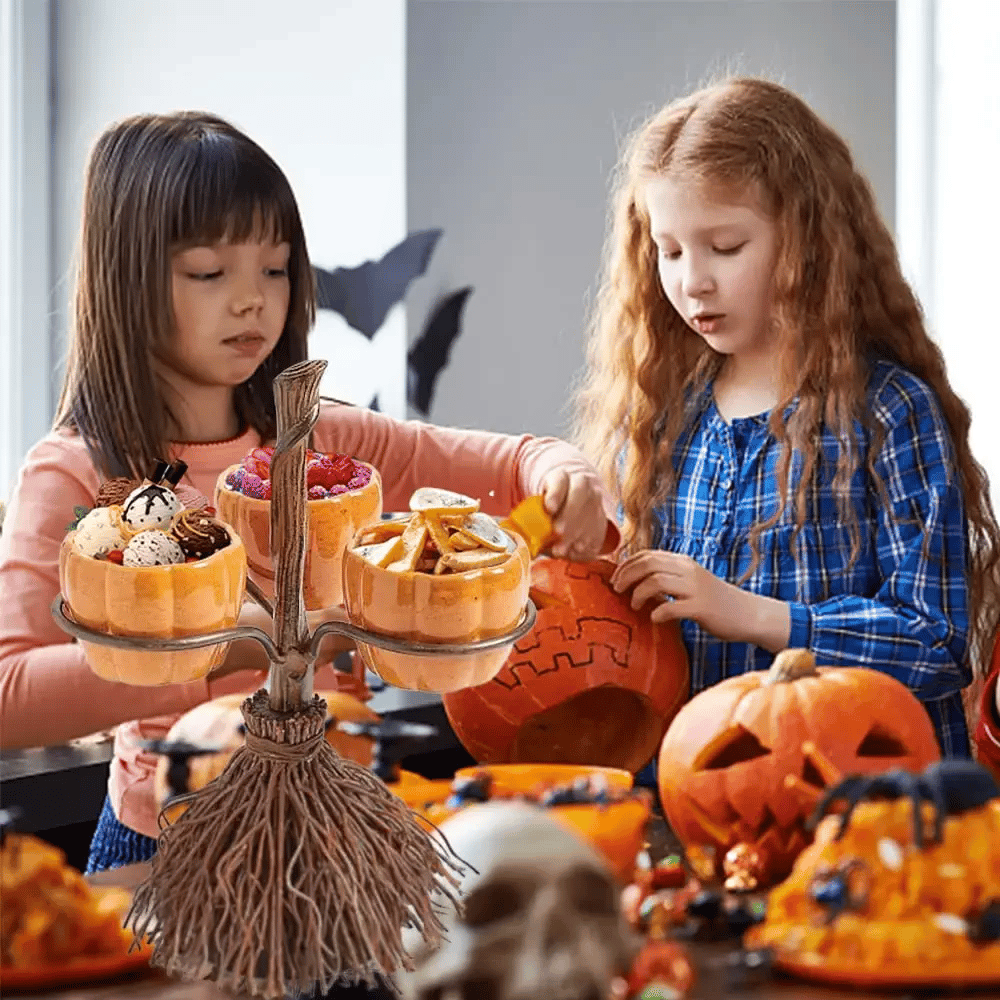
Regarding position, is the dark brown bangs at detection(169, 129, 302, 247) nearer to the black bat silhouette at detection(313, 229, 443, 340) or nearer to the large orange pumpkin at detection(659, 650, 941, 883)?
the large orange pumpkin at detection(659, 650, 941, 883)

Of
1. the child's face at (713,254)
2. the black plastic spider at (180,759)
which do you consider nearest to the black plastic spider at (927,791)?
the black plastic spider at (180,759)

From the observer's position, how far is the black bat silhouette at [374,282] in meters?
2.21

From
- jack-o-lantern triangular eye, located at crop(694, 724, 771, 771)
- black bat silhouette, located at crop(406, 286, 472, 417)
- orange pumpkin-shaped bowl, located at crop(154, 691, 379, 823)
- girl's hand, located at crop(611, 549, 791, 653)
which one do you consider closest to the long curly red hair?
girl's hand, located at crop(611, 549, 791, 653)

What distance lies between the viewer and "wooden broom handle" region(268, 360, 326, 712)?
0.61m

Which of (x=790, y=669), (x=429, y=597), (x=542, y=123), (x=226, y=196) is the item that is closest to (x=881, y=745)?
(x=790, y=669)

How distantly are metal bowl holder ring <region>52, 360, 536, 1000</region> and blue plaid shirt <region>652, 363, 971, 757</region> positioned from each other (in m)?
0.56

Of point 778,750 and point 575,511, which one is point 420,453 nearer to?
point 575,511

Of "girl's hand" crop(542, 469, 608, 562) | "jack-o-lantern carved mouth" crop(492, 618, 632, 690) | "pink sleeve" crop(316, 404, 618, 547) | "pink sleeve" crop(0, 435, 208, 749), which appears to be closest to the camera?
"pink sleeve" crop(0, 435, 208, 749)

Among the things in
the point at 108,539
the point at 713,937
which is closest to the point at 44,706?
the point at 108,539

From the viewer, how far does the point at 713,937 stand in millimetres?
680

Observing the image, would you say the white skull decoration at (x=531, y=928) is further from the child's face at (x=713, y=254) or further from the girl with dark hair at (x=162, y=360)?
the child's face at (x=713, y=254)

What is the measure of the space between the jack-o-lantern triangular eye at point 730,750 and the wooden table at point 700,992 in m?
0.24

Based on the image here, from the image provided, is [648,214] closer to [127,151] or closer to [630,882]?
[127,151]

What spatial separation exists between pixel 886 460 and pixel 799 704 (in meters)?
0.38
